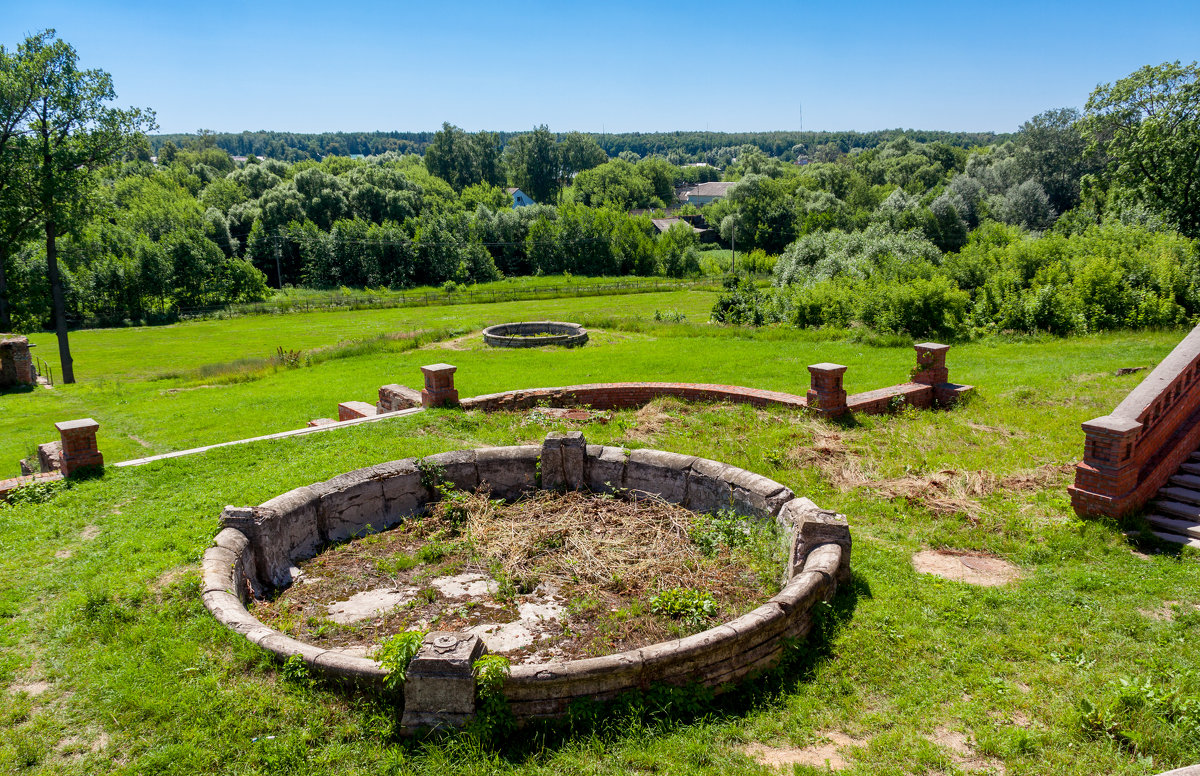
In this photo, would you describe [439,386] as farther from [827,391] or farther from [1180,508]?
[1180,508]

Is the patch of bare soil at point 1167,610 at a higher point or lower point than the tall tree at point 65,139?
lower

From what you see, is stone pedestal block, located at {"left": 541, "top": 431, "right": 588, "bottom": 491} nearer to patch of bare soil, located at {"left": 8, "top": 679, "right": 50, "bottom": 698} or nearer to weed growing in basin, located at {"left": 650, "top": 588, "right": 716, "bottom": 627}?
weed growing in basin, located at {"left": 650, "top": 588, "right": 716, "bottom": 627}

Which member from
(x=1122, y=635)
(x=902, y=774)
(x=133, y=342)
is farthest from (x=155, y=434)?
(x=133, y=342)

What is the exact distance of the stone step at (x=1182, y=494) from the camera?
8.30m

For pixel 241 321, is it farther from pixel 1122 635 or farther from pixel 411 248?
pixel 1122 635

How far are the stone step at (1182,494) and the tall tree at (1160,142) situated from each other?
27136mm

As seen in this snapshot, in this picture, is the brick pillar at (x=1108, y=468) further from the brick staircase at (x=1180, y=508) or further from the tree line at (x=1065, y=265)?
the tree line at (x=1065, y=265)

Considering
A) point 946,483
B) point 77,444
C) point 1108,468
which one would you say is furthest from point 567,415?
point 1108,468

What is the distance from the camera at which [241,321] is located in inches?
1746

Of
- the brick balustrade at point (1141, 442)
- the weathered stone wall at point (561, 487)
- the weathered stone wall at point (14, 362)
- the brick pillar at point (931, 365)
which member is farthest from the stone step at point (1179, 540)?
the weathered stone wall at point (14, 362)

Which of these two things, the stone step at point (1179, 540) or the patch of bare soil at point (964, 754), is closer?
the patch of bare soil at point (964, 754)

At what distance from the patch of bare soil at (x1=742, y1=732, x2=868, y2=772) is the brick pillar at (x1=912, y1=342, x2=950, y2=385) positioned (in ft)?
32.2

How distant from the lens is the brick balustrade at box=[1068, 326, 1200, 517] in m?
7.85

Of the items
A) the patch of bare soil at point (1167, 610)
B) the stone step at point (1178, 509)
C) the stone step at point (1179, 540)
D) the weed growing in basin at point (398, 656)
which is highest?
the weed growing in basin at point (398, 656)
